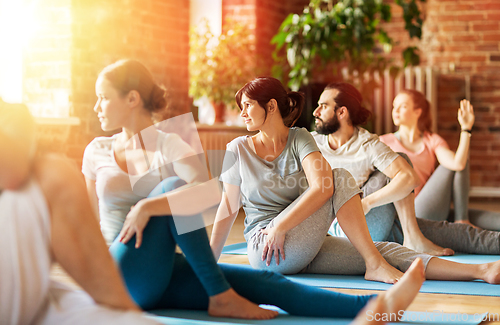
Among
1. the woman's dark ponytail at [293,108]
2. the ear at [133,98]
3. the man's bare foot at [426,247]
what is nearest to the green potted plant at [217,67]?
the man's bare foot at [426,247]

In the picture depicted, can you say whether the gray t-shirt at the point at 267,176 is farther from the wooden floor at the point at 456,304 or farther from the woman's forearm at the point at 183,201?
the woman's forearm at the point at 183,201

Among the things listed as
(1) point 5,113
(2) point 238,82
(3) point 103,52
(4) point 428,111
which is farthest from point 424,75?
(1) point 5,113

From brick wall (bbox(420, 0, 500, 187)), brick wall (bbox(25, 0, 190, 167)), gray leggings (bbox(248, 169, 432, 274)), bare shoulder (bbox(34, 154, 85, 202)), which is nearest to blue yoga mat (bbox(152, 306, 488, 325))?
gray leggings (bbox(248, 169, 432, 274))

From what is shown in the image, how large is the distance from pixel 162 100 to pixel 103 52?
2.21 meters

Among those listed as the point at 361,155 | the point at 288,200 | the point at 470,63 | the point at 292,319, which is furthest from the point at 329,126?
the point at 470,63

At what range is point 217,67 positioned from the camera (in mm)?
4699

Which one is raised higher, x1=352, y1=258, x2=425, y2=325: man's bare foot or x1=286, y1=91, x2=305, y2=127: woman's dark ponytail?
x1=286, y1=91, x2=305, y2=127: woman's dark ponytail

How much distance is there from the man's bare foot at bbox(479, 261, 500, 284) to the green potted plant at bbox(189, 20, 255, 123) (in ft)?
10.0

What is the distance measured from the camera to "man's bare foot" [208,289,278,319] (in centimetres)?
142

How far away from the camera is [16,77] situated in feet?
11.9

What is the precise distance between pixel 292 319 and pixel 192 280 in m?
0.28

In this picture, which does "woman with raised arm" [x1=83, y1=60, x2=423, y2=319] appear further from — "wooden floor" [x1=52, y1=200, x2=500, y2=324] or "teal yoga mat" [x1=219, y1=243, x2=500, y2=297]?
"teal yoga mat" [x1=219, y1=243, x2=500, y2=297]

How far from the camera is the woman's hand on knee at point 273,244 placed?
75.4 inches

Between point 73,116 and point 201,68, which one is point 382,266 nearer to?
point 73,116
